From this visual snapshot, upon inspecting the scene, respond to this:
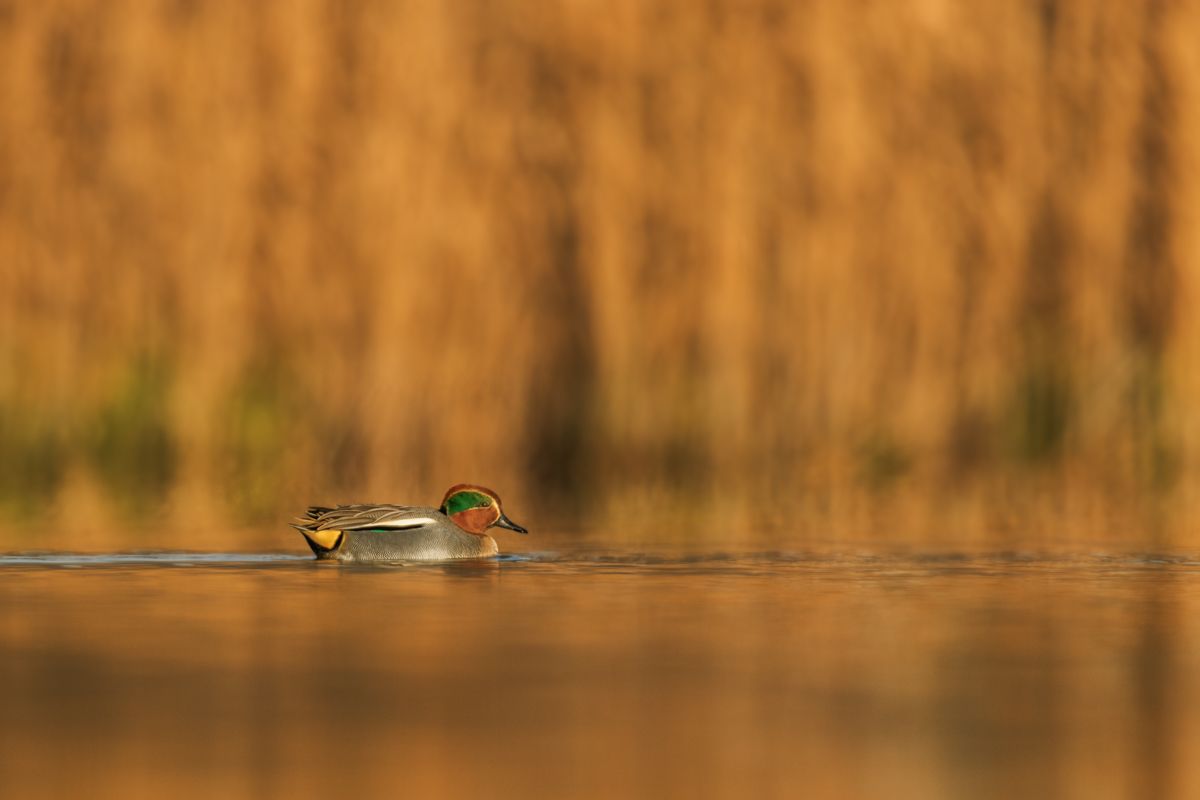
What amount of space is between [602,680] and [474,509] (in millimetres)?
4499

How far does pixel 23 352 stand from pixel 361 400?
2066 millimetres

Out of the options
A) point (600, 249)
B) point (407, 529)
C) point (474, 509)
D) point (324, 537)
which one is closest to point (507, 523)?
point (474, 509)

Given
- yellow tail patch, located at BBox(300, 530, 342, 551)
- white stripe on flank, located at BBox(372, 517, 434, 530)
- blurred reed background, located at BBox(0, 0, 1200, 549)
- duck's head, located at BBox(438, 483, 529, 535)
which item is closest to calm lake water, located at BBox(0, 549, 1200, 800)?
yellow tail patch, located at BBox(300, 530, 342, 551)

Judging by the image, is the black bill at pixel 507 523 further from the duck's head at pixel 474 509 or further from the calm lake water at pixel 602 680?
the calm lake water at pixel 602 680

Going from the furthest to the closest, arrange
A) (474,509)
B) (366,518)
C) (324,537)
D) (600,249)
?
(600,249), (474,509), (366,518), (324,537)

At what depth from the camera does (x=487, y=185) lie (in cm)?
1666

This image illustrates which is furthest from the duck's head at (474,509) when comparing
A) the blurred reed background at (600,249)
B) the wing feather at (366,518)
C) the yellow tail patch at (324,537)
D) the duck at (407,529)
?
the blurred reed background at (600,249)

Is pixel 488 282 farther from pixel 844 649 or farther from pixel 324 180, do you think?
pixel 844 649

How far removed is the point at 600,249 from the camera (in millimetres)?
16688

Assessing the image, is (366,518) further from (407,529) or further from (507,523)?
(507,523)

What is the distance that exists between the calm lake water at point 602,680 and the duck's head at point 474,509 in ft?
2.69

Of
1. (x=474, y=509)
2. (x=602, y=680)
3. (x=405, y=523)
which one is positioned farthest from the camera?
(x=474, y=509)

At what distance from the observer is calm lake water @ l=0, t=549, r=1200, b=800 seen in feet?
18.9

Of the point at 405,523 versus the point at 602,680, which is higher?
the point at 405,523
